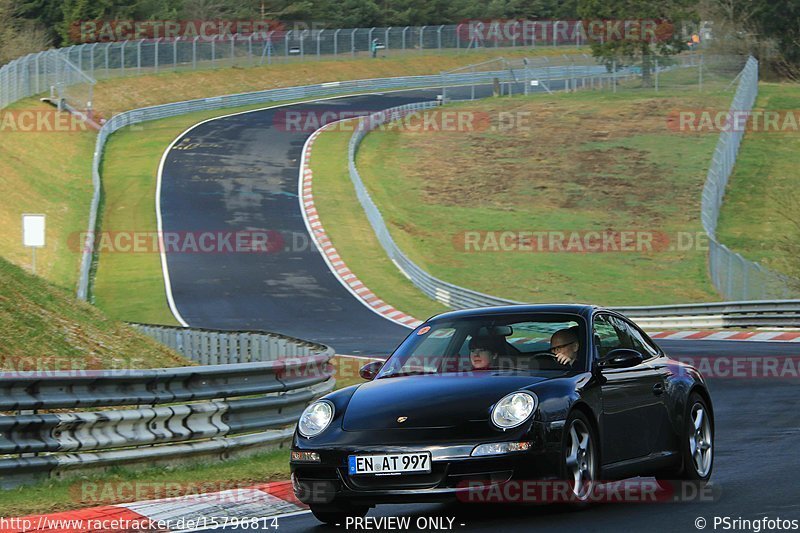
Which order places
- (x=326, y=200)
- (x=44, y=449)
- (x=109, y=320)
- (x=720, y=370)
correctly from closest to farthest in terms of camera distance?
(x=44, y=449) → (x=109, y=320) → (x=720, y=370) → (x=326, y=200)

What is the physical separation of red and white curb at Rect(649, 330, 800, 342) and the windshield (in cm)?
1864

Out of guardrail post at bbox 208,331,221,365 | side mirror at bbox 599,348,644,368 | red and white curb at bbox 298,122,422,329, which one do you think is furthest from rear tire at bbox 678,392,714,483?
red and white curb at bbox 298,122,422,329

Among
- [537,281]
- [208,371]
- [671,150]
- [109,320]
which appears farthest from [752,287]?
[671,150]

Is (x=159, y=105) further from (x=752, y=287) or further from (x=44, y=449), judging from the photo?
(x=44, y=449)

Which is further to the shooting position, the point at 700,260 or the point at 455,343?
the point at 700,260

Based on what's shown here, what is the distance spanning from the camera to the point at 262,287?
38.6 metres

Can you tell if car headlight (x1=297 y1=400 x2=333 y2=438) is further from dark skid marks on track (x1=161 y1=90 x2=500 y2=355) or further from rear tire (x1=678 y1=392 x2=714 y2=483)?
dark skid marks on track (x1=161 y1=90 x2=500 y2=355)

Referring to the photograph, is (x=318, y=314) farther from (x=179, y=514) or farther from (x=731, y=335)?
(x=179, y=514)

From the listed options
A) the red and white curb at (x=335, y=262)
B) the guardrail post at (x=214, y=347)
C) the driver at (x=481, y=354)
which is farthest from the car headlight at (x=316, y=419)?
the red and white curb at (x=335, y=262)

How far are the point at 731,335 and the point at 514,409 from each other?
2134cm

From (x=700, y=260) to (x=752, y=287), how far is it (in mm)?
11503

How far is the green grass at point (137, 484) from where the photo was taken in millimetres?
8586

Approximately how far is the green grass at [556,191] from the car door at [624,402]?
27.3 metres

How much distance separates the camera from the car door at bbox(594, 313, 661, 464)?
349 inches
